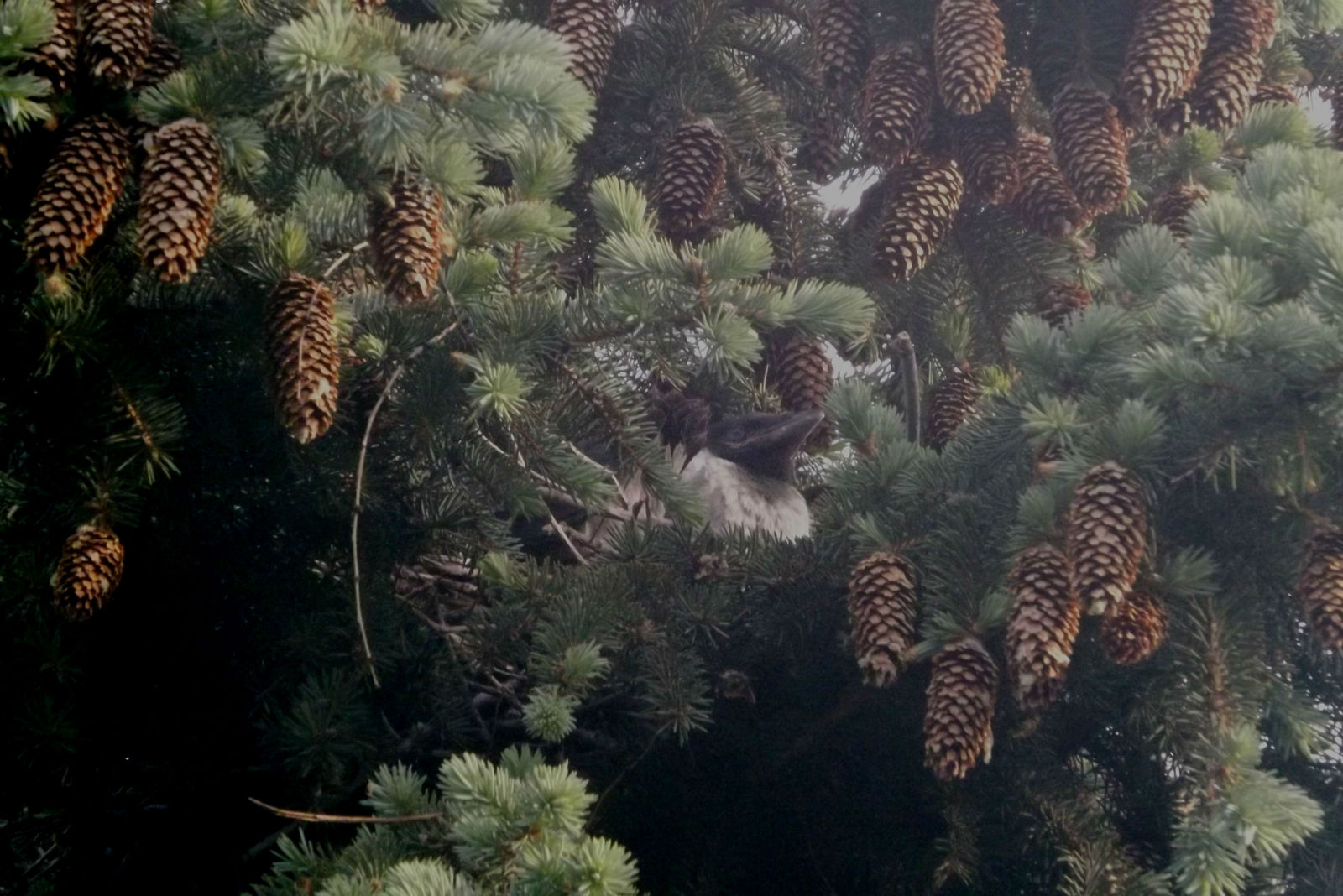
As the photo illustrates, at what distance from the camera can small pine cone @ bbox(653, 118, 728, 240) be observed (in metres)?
2.13

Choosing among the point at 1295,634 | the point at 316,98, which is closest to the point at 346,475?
the point at 316,98

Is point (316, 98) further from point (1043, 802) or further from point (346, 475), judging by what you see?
point (1043, 802)

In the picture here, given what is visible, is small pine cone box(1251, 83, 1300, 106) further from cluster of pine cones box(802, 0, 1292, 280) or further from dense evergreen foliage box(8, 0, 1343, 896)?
dense evergreen foliage box(8, 0, 1343, 896)

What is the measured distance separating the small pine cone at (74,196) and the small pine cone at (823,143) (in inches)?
54.8

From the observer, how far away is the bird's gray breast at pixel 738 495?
2.61 m

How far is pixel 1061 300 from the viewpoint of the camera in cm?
232

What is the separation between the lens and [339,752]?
1606 millimetres

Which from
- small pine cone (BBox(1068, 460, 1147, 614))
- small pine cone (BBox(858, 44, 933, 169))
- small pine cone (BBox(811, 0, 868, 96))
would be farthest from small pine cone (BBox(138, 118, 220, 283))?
small pine cone (BBox(811, 0, 868, 96))

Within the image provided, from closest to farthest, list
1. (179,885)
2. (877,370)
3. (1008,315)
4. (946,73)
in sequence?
(179,885) → (946,73) → (1008,315) → (877,370)

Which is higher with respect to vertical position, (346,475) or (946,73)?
(946,73)

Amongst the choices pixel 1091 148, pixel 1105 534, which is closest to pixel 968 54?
pixel 1091 148

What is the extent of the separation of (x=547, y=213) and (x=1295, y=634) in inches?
42.1

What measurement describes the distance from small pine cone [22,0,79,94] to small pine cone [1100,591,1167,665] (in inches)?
46.2

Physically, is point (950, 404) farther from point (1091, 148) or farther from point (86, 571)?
point (86, 571)
